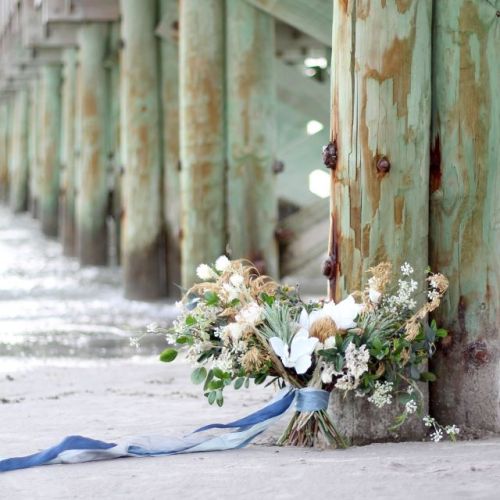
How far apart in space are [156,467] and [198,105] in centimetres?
→ 578

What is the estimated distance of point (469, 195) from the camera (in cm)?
512

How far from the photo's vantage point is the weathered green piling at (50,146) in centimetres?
2366

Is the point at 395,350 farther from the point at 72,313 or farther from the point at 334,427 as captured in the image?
the point at 72,313

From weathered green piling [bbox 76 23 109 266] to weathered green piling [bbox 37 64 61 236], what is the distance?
6058mm

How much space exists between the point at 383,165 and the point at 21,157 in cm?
2925

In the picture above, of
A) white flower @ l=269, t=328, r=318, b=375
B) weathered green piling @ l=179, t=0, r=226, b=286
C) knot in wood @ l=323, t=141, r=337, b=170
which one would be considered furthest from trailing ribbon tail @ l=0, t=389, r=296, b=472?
weathered green piling @ l=179, t=0, r=226, b=286

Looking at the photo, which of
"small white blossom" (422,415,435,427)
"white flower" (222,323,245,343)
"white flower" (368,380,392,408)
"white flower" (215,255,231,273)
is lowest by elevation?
"small white blossom" (422,415,435,427)

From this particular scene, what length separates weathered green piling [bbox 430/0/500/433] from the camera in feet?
16.7

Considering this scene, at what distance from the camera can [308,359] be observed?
4.93 meters

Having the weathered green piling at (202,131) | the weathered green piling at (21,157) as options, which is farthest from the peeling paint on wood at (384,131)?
the weathered green piling at (21,157)

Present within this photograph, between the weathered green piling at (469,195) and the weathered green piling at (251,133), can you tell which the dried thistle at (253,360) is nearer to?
the weathered green piling at (469,195)

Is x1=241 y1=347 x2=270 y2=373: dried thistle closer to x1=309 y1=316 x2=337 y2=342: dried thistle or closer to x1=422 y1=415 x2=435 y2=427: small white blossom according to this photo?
x1=309 y1=316 x2=337 y2=342: dried thistle

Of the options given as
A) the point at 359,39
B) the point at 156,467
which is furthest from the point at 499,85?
the point at 156,467

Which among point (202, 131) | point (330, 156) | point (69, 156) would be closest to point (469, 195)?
point (330, 156)
